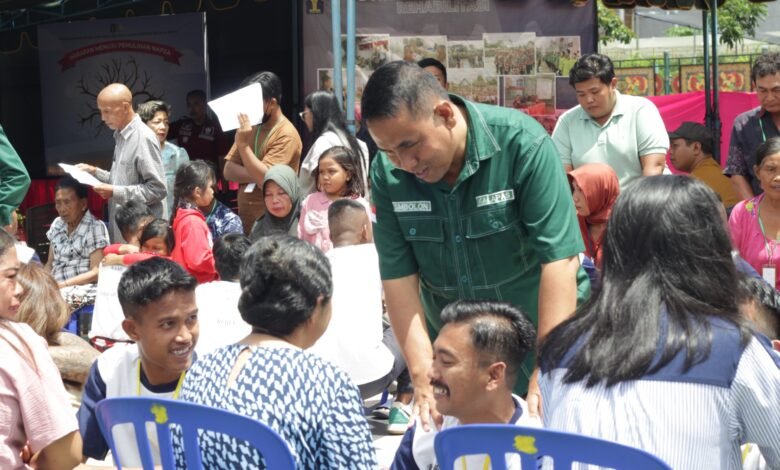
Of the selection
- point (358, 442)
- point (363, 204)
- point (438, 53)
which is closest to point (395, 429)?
point (363, 204)

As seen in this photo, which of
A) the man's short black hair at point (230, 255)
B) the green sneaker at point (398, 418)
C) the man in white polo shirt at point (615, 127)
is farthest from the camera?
the man in white polo shirt at point (615, 127)

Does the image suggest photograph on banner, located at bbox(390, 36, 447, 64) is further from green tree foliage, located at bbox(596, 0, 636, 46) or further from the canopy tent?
green tree foliage, located at bbox(596, 0, 636, 46)

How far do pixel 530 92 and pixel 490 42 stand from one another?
1.79ft

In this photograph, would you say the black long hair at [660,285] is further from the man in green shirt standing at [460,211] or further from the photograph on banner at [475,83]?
the photograph on banner at [475,83]

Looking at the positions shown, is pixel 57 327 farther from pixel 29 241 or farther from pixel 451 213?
pixel 29 241

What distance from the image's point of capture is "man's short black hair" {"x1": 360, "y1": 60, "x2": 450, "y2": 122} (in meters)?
2.75

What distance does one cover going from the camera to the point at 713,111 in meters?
10.5

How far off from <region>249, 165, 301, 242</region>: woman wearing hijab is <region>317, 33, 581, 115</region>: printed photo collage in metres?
3.04

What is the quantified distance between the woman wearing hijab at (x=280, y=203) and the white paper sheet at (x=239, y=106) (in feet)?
1.29

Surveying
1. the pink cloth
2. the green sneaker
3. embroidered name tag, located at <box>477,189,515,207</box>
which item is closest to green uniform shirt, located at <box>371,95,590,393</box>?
embroidered name tag, located at <box>477,189,515,207</box>

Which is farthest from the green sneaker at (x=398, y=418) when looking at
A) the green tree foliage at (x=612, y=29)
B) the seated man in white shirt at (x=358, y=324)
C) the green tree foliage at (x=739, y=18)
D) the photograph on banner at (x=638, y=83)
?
the green tree foliage at (x=612, y=29)

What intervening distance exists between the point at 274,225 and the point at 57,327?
2.26 metres

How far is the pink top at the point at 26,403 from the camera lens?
2594mm

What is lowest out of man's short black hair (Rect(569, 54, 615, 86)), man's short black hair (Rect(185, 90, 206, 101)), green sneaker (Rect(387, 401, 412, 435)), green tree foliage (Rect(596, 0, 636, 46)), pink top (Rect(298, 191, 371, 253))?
green sneaker (Rect(387, 401, 412, 435))
